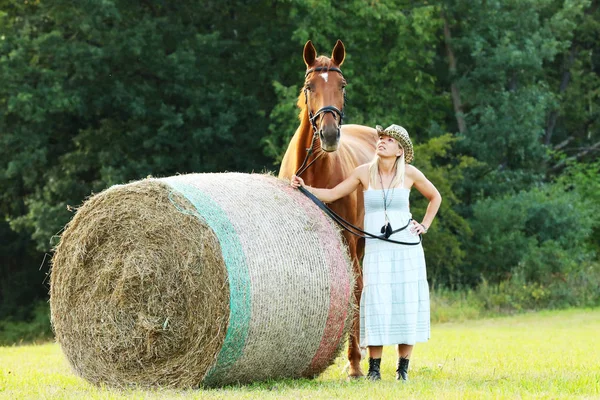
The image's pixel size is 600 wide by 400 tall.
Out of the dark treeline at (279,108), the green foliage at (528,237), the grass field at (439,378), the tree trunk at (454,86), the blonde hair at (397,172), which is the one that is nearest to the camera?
the grass field at (439,378)

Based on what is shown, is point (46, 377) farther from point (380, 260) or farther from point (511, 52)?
point (511, 52)

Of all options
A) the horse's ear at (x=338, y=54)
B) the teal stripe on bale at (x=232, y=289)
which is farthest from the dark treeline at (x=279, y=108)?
the teal stripe on bale at (x=232, y=289)

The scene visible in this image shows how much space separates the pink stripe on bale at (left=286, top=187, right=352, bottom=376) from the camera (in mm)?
7371

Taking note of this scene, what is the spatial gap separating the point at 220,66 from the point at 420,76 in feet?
18.8

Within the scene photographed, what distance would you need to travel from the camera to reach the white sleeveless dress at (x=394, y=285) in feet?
24.9

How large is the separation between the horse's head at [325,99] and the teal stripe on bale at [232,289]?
121cm

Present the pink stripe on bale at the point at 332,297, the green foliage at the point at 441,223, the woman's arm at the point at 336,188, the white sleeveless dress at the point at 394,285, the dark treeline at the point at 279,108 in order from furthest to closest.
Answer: the dark treeline at the point at 279,108 < the green foliage at the point at 441,223 < the woman's arm at the point at 336,188 < the white sleeveless dress at the point at 394,285 < the pink stripe on bale at the point at 332,297

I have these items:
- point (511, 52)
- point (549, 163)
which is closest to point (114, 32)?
point (511, 52)

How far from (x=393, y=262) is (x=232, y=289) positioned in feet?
4.96

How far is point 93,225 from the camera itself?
744cm

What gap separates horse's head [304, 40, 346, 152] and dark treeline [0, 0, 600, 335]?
14.4m

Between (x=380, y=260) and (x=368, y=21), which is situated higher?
(x=368, y=21)

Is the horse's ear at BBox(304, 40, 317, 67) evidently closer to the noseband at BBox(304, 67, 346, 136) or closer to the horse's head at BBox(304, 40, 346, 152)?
the horse's head at BBox(304, 40, 346, 152)

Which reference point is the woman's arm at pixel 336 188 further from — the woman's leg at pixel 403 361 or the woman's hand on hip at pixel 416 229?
the woman's leg at pixel 403 361
